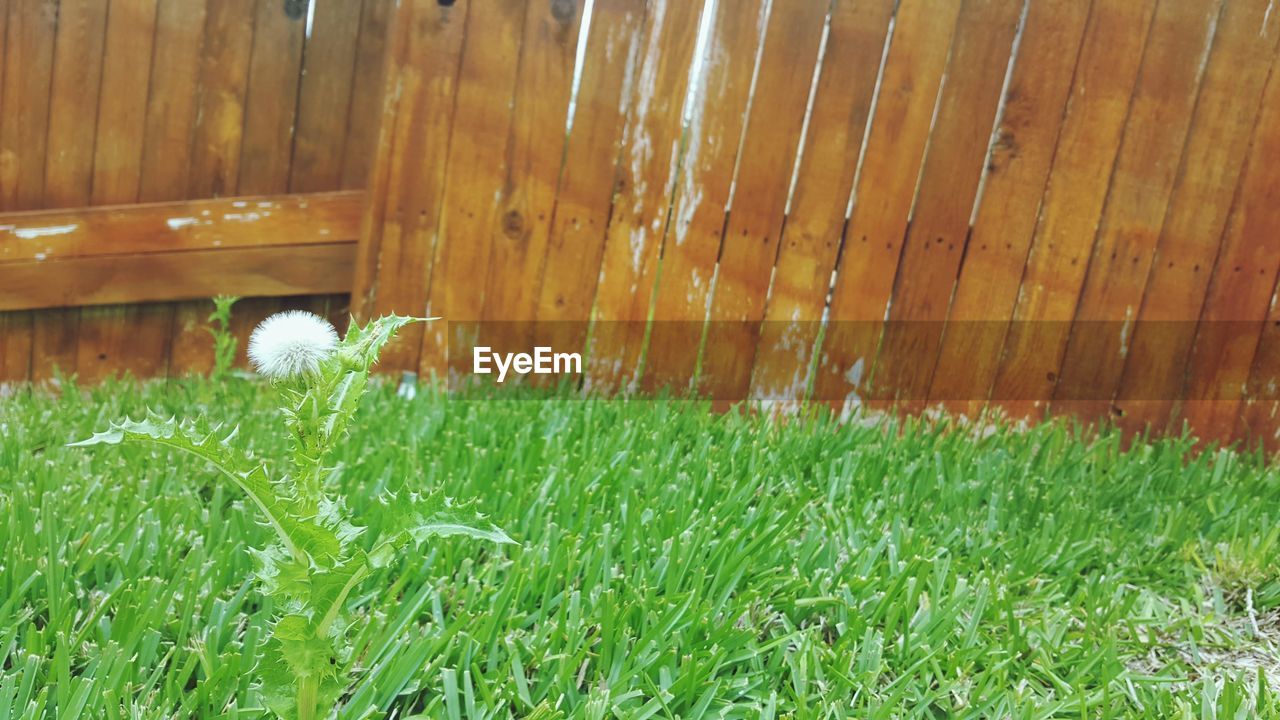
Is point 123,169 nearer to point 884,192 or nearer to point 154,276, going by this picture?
point 154,276

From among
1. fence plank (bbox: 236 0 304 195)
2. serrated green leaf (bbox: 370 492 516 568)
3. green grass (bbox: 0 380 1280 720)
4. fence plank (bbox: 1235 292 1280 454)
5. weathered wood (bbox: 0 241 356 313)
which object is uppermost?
fence plank (bbox: 236 0 304 195)

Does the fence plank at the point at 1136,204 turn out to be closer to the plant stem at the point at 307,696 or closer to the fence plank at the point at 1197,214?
the fence plank at the point at 1197,214

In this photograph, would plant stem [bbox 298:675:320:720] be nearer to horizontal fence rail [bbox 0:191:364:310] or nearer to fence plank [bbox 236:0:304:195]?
horizontal fence rail [bbox 0:191:364:310]

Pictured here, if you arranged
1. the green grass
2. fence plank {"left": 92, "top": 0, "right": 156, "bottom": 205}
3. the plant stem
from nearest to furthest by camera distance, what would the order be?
the plant stem → the green grass → fence plank {"left": 92, "top": 0, "right": 156, "bottom": 205}

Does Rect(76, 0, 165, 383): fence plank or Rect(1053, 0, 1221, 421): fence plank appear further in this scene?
Rect(76, 0, 165, 383): fence plank

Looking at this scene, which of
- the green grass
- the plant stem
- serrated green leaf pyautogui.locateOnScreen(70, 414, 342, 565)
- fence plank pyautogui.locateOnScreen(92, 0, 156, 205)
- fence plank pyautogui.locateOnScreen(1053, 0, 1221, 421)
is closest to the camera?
serrated green leaf pyautogui.locateOnScreen(70, 414, 342, 565)

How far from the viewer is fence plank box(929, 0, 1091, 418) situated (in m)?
2.98

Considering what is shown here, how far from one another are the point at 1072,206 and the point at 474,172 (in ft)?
6.33

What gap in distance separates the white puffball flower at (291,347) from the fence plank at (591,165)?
2.06 m

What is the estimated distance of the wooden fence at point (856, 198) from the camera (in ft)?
9.82

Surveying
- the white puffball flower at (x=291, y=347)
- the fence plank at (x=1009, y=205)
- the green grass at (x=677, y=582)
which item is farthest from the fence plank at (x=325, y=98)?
the white puffball flower at (x=291, y=347)

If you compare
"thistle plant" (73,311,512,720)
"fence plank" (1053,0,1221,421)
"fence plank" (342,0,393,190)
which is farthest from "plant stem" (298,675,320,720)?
"fence plank" (1053,0,1221,421)

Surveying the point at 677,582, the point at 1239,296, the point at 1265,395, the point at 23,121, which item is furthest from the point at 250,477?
the point at 1265,395

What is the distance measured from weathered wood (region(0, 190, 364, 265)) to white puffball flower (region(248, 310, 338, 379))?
2.35 m
